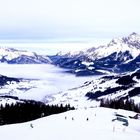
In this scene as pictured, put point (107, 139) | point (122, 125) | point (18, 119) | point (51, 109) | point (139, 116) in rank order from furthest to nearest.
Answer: point (51, 109), point (18, 119), point (139, 116), point (122, 125), point (107, 139)

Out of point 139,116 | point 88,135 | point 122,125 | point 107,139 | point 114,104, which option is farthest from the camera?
point 114,104

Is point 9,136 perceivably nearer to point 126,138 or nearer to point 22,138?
point 22,138

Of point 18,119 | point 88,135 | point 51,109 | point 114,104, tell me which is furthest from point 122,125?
point 114,104

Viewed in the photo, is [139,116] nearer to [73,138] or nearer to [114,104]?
[73,138]

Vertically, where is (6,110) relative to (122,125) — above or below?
below

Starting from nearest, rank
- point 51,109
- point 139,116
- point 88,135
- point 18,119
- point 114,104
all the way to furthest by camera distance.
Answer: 1. point 88,135
2. point 139,116
3. point 18,119
4. point 51,109
5. point 114,104

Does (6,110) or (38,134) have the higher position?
(38,134)

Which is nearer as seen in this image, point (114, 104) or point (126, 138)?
point (126, 138)

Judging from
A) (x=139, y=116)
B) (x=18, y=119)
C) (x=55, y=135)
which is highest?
(x=55, y=135)

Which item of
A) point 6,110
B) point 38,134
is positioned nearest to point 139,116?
point 38,134
